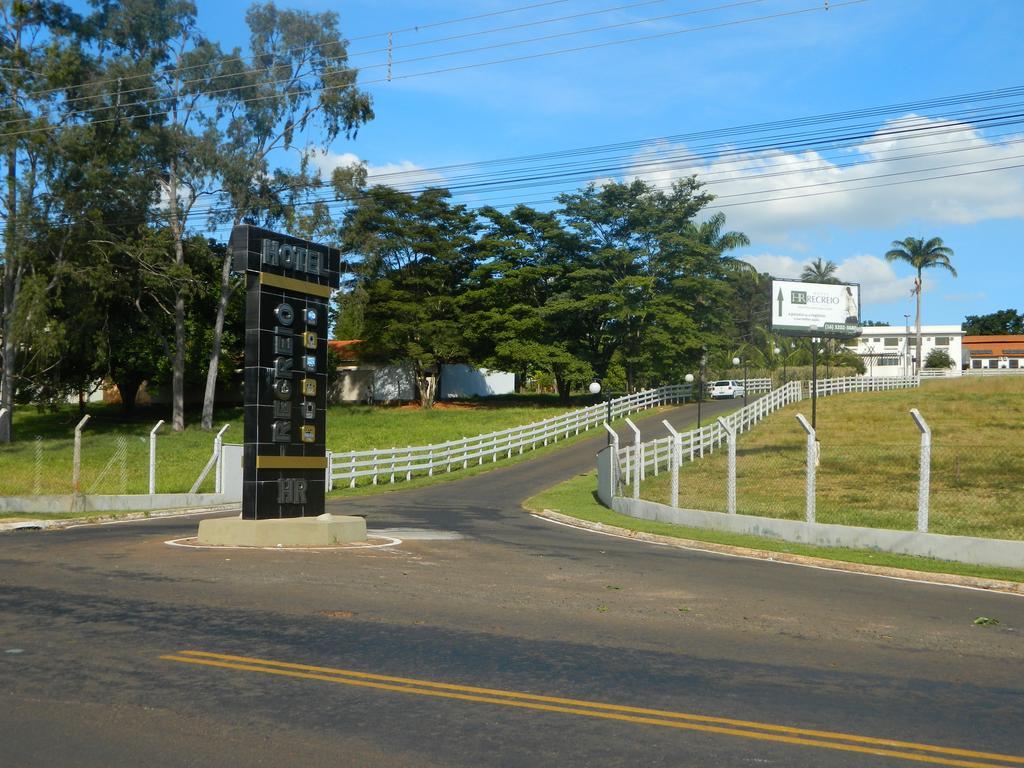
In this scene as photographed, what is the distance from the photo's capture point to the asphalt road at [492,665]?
6008 millimetres

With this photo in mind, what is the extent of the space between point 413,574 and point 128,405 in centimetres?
6096

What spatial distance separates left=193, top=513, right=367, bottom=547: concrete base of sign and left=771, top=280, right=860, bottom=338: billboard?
175ft

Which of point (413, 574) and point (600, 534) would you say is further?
point (600, 534)

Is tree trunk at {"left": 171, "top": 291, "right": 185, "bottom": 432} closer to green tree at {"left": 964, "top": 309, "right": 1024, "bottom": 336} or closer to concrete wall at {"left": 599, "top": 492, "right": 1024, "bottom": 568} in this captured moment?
concrete wall at {"left": 599, "top": 492, "right": 1024, "bottom": 568}

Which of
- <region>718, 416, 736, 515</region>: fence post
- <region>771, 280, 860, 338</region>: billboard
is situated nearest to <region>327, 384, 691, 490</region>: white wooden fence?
<region>771, 280, 860, 338</region>: billboard

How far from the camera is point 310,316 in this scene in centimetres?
1928

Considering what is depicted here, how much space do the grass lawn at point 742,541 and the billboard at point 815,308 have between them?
4000 cm

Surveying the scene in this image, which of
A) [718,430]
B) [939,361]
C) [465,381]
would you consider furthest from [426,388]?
[939,361]

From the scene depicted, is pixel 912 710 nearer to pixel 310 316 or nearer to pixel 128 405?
pixel 310 316

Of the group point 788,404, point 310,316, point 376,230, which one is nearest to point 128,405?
point 376,230

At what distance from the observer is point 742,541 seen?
59.6 feet

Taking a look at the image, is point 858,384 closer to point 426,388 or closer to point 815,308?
point 815,308

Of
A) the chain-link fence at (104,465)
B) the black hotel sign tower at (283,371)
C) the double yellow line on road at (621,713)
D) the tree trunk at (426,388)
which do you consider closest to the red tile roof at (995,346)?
the tree trunk at (426,388)

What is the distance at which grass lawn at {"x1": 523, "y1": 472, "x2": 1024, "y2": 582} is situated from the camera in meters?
14.3
